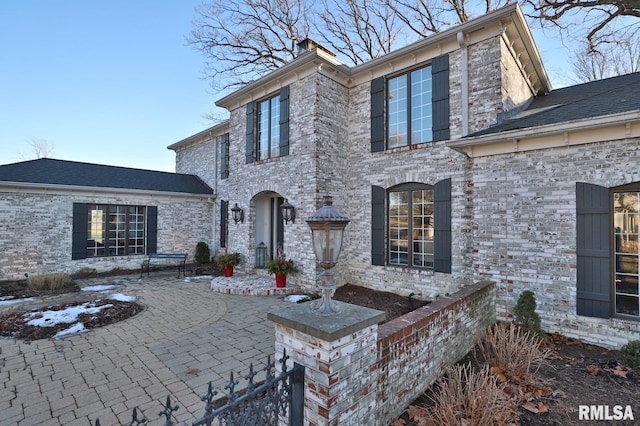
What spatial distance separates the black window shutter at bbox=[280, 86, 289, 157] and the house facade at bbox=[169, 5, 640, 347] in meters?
0.04

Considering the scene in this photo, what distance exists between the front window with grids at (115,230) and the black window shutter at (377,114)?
29.7 ft

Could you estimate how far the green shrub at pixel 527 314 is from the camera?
448 cm

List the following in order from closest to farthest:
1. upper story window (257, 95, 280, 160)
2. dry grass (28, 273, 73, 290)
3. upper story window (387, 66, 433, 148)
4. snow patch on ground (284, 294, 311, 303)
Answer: snow patch on ground (284, 294, 311, 303)
upper story window (387, 66, 433, 148)
dry grass (28, 273, 73, 290)
upper story window (257, 95, 280, 160)

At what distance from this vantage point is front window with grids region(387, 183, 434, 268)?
691 centimetres

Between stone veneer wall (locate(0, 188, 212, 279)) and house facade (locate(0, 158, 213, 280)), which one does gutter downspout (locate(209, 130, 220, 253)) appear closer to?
house facade (locate(0, 158, 213, 280))

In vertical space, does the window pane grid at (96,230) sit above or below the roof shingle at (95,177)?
below

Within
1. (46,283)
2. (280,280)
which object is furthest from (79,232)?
(280,280)

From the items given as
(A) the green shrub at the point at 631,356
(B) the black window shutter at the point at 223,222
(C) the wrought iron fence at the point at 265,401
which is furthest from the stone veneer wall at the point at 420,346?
(B) the black window shutter at the point at 223,222

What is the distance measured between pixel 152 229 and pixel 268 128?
6.14 meters

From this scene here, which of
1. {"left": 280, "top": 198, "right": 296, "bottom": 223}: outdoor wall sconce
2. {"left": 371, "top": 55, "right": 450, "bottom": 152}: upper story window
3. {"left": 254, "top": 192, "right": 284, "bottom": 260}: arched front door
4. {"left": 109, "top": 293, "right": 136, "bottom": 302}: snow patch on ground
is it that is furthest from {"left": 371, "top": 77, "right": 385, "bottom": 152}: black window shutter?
{"left": 109, "top": 293, "right": 136, "bottom": 302}: snow patch on ground

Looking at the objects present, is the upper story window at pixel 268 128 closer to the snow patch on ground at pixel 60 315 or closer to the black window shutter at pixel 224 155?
the black window shutter at pixel 224 155

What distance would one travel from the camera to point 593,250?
444cm

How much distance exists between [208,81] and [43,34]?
7.44m

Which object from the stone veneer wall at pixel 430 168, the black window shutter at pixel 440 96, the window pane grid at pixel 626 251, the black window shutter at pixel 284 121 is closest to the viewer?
the window pane grid at pixel 626 251
